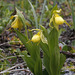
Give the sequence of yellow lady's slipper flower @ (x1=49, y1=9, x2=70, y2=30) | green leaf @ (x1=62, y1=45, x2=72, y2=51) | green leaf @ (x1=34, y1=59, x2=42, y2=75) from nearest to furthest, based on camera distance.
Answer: yellow lady's slipper flower @ (x1=49, y1=9, x2=70, y2=30)
green leaf @ (x1=34, y1=59, x2=42, y2=75)
green leaf @ (x1=62, y1=45, x2=72, y2=51)

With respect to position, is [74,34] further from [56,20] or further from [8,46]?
[56,20]

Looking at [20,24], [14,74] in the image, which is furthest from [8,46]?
[20,24]

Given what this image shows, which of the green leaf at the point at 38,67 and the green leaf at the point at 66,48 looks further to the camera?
the green leaf at the point at 66,48

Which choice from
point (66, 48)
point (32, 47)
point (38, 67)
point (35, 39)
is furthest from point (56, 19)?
point (66, 48)

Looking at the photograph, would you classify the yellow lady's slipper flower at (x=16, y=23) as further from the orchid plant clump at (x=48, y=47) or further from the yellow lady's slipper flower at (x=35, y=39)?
the yellow lady's slipper flower at (x=35, y=39)

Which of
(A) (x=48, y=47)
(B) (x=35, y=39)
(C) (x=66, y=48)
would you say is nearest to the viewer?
(B) (x=35, y=39)

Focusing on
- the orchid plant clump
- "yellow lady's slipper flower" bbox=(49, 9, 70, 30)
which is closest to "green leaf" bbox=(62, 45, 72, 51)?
the orchid plant clump

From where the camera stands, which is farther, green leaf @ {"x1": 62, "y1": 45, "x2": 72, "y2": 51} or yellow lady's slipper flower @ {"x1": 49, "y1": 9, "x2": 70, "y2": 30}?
green leaf @ {"x1": 62, "y1": 45, "x2": 72, "y2": 51}

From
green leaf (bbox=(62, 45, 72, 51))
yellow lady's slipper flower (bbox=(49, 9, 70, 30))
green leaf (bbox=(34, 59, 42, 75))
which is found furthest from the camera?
green leaf (bbox=(62, 45, 72, 51))

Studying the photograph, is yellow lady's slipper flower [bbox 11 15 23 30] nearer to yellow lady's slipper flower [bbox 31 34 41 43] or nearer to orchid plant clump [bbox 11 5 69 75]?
orchid plant clump [bbox 11 5 69 75]

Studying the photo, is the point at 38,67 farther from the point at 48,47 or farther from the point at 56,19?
the point at 56,19

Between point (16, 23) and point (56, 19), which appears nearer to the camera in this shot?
point (56, 19)

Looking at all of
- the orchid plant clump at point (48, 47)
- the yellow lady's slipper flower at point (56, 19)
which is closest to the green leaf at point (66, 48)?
the orchid plant clump at point (48, 47)
